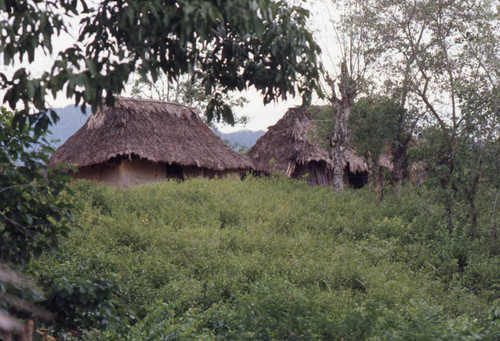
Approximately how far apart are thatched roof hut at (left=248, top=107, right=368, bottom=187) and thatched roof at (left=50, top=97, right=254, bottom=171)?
134 cm

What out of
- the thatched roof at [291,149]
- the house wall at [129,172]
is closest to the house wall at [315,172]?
the thatched roof at [291,149]

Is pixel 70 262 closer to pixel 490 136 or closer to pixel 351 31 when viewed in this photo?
pixel 490 136

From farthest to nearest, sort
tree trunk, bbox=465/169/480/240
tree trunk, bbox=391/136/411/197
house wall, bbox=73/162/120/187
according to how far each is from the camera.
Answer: house wall, bbox=73/162/120/187 < tree trunk, bbox=391/136/411/197 < tree trunk, bbox=465/169/480/240

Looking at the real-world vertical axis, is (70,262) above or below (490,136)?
below

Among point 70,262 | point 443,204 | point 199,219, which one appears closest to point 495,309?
point 70,262

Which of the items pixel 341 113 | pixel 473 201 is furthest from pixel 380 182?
pixel 473 201

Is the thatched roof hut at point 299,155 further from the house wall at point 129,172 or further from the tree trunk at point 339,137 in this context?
the house wall at point 129,172

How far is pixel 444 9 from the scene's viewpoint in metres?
13.3

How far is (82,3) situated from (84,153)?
41.9 ft

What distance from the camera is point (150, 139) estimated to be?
16.8 m

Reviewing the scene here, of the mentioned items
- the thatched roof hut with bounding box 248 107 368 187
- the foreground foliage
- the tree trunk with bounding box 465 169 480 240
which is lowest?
the foreground foliage

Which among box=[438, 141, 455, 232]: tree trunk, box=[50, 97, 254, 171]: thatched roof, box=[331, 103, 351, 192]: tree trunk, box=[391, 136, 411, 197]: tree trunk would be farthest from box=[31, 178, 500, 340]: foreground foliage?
box=[50, 97, 254, 171]: thatched roof

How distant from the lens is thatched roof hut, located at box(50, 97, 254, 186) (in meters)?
16.2

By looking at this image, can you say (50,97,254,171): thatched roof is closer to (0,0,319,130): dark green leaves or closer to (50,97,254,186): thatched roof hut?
(50,97,254,186): thatched roof hut
